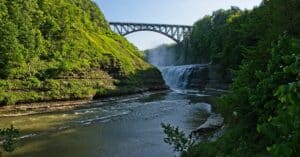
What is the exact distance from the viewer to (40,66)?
43781mm

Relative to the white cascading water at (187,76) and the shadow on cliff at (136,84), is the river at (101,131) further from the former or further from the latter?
the white cascading water at (187,76)

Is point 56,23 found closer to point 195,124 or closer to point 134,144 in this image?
point 195,124

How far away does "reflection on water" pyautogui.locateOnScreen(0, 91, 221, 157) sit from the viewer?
57.7ft

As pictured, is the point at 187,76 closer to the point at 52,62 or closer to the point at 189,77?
the point at 189,77

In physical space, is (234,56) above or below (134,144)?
above

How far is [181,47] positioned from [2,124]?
104971mm

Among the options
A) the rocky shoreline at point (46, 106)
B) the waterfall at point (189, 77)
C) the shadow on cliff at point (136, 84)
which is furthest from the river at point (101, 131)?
the waterfall at point (189, 77)

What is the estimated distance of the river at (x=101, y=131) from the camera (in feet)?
57.5

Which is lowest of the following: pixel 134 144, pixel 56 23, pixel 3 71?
pixel 134 144

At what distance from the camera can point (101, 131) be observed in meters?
23.5

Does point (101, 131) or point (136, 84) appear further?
point (136, 84)

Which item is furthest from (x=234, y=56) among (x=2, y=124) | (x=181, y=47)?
(x=181, y=47)

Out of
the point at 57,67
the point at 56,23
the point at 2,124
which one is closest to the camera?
the point at 2,124

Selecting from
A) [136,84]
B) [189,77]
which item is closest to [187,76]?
[189,77]
